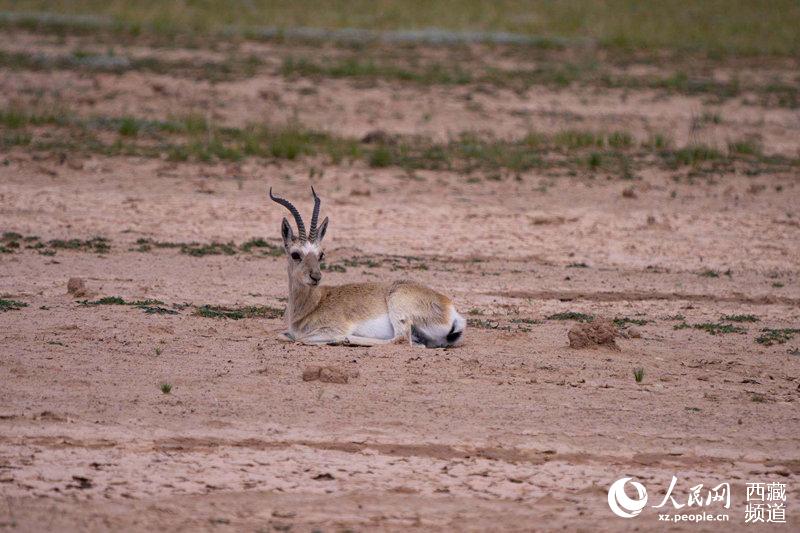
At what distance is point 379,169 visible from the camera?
16391mm

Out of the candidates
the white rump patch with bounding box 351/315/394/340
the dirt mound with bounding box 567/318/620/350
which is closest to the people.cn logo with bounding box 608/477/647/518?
the dirt mound with bounding box 567/318/620/350

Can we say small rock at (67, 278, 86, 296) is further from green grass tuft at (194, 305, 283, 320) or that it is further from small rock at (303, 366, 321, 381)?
small rock at (303, 366, 321, 381)

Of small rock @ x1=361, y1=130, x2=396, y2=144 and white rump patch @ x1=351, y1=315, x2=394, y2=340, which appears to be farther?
small rock @ x1=361, y1=130, x2=396, y2=144

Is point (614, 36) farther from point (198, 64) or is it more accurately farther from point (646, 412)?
point (646, 412)

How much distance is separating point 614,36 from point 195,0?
12606 mm

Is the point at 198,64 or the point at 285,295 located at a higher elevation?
the point at 198,64

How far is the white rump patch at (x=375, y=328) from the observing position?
9.62 m

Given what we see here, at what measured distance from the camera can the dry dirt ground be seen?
6.77 m

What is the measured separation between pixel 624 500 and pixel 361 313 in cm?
334

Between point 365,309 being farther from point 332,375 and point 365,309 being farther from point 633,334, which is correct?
point 633,334

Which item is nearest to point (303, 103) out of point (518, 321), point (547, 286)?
point (547, 286)

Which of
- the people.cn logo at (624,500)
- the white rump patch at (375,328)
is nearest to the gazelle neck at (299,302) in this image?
the white rump patch at (375,328)

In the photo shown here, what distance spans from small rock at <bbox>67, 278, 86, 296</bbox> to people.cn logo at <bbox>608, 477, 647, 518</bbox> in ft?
17.6

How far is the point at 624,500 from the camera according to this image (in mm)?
6816
